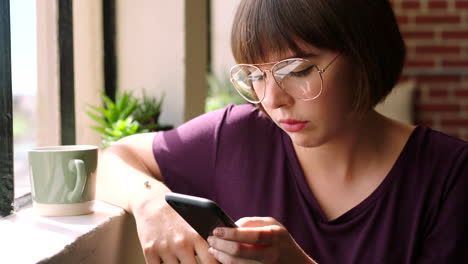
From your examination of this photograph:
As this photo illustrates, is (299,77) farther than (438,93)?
No

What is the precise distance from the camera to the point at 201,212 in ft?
2.83

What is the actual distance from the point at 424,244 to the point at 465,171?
172mm

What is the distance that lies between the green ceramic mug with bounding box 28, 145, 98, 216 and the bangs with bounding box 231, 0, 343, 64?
1.20 ft

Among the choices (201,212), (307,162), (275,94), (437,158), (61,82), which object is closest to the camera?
(201,212)

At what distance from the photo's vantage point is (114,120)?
1.64 metres

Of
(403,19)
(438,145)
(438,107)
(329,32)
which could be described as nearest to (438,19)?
(403,19)

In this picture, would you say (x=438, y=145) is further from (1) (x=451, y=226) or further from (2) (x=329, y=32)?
(2) (x=329, y=32)

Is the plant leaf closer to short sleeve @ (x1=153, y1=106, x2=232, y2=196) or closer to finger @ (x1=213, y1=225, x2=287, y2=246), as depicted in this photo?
short sleeve @ (x1=153, y1=106, x2=232, y2=196)

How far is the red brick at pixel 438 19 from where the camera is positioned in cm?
314

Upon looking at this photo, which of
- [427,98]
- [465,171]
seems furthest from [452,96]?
[465,171]

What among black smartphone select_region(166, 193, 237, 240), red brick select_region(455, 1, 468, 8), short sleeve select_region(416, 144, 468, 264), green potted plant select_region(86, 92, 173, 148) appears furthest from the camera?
red brick select_region(455, 1, 468, 8)

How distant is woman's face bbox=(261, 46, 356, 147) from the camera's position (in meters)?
1.08

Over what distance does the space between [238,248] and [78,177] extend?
0.36 m

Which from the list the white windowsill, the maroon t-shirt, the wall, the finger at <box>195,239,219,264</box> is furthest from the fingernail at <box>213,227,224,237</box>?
the wall
